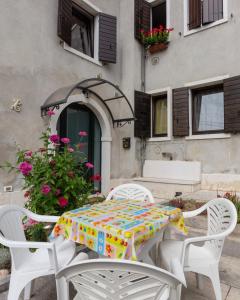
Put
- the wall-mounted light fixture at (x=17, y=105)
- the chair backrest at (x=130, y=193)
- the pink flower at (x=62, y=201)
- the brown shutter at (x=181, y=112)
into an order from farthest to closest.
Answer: the brown shutter at (x=181, y=112), the wall-mounted light fixture at (x=17, y=105), the chair backrest at (x=130, y=193), the pink flower at (x=62, y=201)

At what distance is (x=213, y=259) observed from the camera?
76.7 inches

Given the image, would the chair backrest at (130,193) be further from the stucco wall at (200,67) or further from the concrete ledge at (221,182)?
the stucco wall at (200,67)

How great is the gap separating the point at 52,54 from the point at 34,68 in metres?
0.62

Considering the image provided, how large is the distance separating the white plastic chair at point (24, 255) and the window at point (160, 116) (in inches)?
210

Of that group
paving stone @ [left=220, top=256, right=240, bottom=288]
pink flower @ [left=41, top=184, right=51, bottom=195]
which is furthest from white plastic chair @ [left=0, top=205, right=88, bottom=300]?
paving stone @ [left=220, top=256, right=240, bottom=288]

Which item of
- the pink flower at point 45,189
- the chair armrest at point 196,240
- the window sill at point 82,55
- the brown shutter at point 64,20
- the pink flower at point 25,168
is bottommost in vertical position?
the chair armrest at point 196,240

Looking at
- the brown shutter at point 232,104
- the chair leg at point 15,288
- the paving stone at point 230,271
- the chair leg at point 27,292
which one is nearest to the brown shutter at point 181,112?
the brown shutter at point 232,104

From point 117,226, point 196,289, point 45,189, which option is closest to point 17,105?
point 45,189

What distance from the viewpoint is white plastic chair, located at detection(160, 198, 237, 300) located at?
1.81 m

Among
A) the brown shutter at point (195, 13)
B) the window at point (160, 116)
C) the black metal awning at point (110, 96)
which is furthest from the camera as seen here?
the window at point (160, 116)

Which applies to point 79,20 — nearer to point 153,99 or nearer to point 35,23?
point 35,23

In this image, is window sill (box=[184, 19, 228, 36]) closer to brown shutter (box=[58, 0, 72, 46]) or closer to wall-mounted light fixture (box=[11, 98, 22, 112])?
brown shutter (box=[58, 0, 72, 46])

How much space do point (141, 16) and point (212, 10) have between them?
1998mm

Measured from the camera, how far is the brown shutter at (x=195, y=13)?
6.21m
